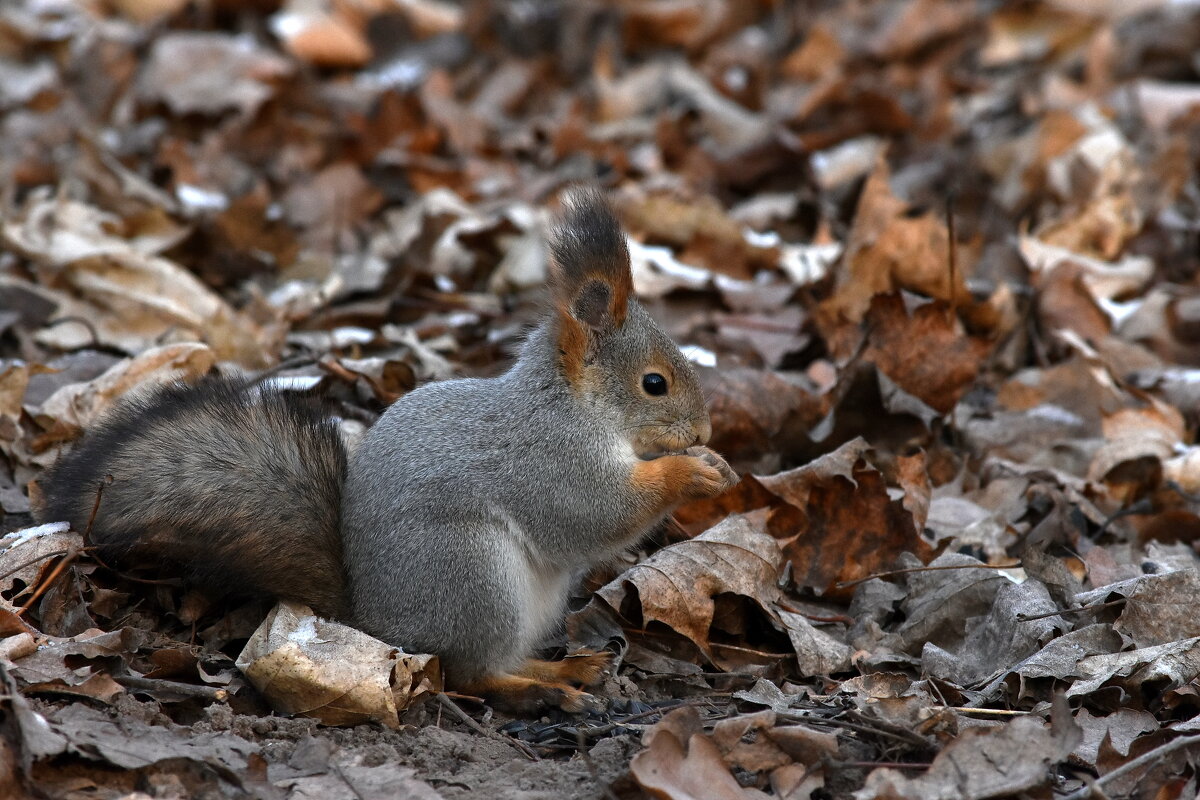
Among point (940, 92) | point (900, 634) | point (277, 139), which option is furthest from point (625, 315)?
point (940, 92)

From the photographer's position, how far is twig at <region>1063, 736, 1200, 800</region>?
2037 mm

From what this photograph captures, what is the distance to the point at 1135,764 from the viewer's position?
209 cm

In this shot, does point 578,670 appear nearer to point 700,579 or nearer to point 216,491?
point 700,579

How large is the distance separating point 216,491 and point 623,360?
91 cm

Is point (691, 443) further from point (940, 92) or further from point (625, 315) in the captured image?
point (940, 92)

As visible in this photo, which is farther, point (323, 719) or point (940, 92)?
point (940, 92)

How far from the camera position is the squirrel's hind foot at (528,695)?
103 inches

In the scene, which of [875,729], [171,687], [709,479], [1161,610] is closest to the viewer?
[875,729]

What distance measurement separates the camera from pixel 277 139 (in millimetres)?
5836

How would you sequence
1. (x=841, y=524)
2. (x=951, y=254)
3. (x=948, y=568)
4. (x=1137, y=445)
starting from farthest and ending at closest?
(x=951, y=254)
(x=1137, y=445)
(x=841, y=524)
(x=948, y=568)

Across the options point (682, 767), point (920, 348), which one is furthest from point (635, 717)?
point (920, 348)

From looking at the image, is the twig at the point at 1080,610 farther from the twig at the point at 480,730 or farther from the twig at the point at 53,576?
the twig at the point at 53,576

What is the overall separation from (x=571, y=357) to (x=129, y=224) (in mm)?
2394

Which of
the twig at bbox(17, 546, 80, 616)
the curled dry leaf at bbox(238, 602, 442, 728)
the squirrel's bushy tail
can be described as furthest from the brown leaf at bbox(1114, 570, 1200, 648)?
the twig at bbox(17, 546, 80, 616)
